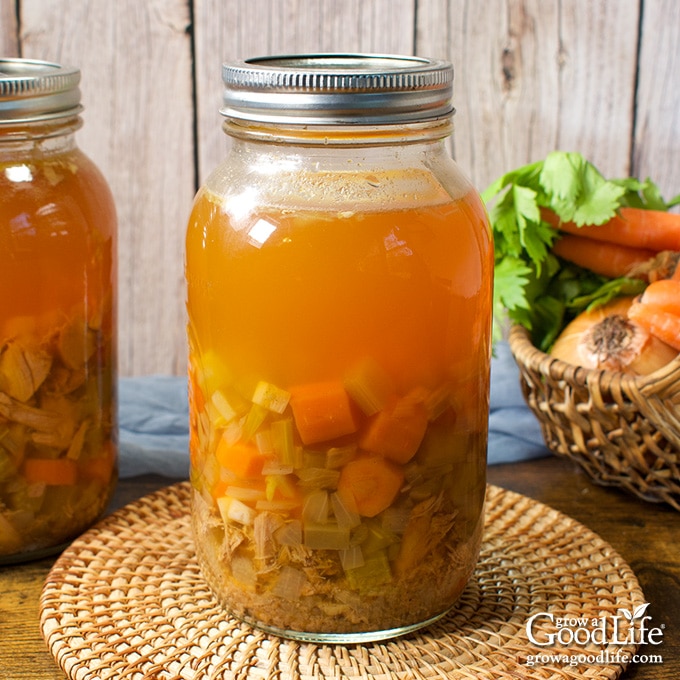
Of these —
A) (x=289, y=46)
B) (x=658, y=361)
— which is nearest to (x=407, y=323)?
(x=658, y=361)

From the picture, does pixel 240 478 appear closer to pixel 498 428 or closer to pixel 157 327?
pixel 498 428

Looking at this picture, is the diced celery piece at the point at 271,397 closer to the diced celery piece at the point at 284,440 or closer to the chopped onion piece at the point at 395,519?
the diced celery piece at the point at 284,440

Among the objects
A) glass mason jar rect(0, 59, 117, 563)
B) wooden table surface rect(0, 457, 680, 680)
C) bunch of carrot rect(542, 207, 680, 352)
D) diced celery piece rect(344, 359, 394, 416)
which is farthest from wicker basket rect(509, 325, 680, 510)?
glass mason jar rect(0, 59, 117, 563)

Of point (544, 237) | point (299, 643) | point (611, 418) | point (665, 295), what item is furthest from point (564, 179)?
point (299, 643)

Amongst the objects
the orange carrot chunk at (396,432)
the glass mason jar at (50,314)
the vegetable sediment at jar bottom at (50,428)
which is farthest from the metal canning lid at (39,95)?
the orange carrot chunk at (396,432)

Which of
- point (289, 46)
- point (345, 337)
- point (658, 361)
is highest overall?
point (289, 46)

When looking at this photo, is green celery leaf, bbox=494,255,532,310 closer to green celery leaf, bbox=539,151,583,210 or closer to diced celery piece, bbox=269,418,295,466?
green celery leaf, bbox=539,151,583,210
